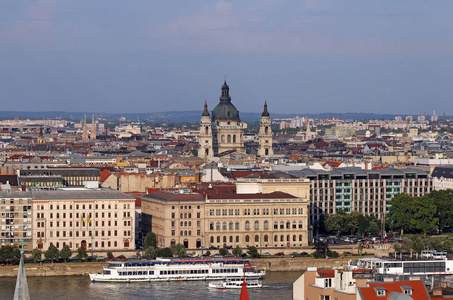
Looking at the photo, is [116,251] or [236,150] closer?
[116,251]

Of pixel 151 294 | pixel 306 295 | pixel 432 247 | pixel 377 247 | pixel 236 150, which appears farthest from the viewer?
pixel 236 150

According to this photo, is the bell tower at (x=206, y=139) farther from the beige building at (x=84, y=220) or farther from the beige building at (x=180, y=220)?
the beige building at (x=84, y=220)

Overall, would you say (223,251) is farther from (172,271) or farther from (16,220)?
(16,220)

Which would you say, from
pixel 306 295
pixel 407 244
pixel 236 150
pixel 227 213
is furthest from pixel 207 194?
pixel 236 150

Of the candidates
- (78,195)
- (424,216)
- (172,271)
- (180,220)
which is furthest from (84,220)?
(424,216)

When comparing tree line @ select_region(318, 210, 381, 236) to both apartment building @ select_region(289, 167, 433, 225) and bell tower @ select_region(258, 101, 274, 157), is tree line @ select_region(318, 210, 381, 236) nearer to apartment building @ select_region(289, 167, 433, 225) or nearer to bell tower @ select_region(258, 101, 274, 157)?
apartment building @ select_region(289, 167, 433, 225)

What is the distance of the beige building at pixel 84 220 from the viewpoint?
63.7 m

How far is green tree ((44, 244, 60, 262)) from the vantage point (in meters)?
60.8

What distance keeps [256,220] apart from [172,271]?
9961mm

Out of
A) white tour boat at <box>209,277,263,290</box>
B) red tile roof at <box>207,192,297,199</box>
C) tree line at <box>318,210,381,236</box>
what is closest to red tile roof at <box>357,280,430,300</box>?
white tour boat at <box>209,277,263,290</box>

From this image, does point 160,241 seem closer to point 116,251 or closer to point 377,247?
point 116,251

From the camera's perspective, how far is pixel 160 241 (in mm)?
66438

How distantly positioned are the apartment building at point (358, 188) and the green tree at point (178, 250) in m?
14.3

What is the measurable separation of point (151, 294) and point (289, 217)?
1628 centimetres
